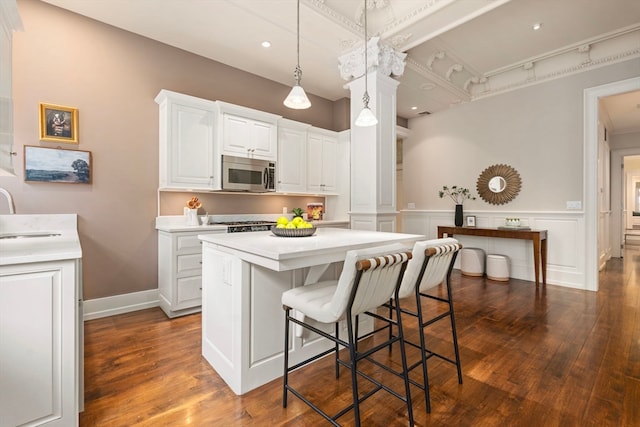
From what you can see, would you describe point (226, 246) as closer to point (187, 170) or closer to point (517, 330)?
point (187, 170)

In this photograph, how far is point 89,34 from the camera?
3.10 meters

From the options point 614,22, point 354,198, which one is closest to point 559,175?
point 614,22

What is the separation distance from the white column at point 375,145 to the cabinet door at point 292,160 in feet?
3.41

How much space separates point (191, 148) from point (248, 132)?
756 millimetres

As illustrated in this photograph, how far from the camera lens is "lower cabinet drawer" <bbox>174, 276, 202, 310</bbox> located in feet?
10.2

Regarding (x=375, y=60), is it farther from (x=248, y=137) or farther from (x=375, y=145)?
(x=248, y=137)

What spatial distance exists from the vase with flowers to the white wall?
101 millimetres

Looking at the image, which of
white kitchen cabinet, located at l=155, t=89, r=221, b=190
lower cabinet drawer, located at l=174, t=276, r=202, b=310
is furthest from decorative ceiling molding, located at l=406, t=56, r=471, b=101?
lower cabinet drawer, located at l=174, t=276, r=202, b=310

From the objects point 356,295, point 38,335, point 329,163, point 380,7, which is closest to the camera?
point 38,335

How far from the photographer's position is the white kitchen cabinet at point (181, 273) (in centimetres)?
309

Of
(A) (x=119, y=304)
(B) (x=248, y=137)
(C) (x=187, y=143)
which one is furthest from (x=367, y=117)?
(A) (x=119, y=304)

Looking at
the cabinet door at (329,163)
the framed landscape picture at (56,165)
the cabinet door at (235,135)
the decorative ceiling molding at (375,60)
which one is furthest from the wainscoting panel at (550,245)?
the framed landscape picture at (56,165)

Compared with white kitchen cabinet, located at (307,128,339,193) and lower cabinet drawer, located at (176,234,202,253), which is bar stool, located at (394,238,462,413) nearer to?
lower cabinet drawer, located at (176,234,202,253)

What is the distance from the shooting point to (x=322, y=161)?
4.83m
